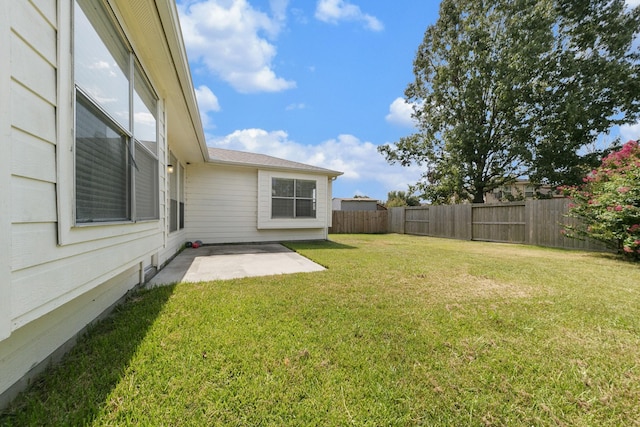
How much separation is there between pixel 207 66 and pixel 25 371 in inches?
311

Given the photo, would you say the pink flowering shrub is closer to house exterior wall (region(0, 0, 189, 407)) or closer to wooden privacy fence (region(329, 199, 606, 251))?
wooden privacy fence (region(329, 199, 606, 251))

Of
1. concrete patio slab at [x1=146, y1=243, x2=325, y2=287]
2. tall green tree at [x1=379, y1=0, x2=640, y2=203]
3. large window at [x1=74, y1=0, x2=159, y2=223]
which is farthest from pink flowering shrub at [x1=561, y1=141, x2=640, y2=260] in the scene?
large window at [x1=74, y1=0, x2=159, y2=223]

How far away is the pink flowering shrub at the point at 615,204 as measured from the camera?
563 cm

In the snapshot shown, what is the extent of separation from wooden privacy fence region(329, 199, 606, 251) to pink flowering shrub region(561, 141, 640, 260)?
0.90 metres

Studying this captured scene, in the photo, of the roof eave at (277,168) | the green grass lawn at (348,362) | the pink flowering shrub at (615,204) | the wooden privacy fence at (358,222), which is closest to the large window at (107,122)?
the green grass lawn at (348,362)

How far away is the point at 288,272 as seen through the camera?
4426 mm

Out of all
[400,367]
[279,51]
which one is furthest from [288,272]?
[279,51]

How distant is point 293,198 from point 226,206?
2166 mm

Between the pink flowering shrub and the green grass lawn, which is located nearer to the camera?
the green grass lawn

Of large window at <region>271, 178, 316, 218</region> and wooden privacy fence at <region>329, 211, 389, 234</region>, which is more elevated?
large window at <region>271, 178, 316, 218</region>

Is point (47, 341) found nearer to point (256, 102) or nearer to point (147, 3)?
point (147, 3)

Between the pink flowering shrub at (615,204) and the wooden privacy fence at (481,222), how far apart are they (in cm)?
90

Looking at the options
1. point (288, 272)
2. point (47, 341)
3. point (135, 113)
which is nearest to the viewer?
point (47, 341)

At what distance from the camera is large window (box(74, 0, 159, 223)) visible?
68.5 inches
